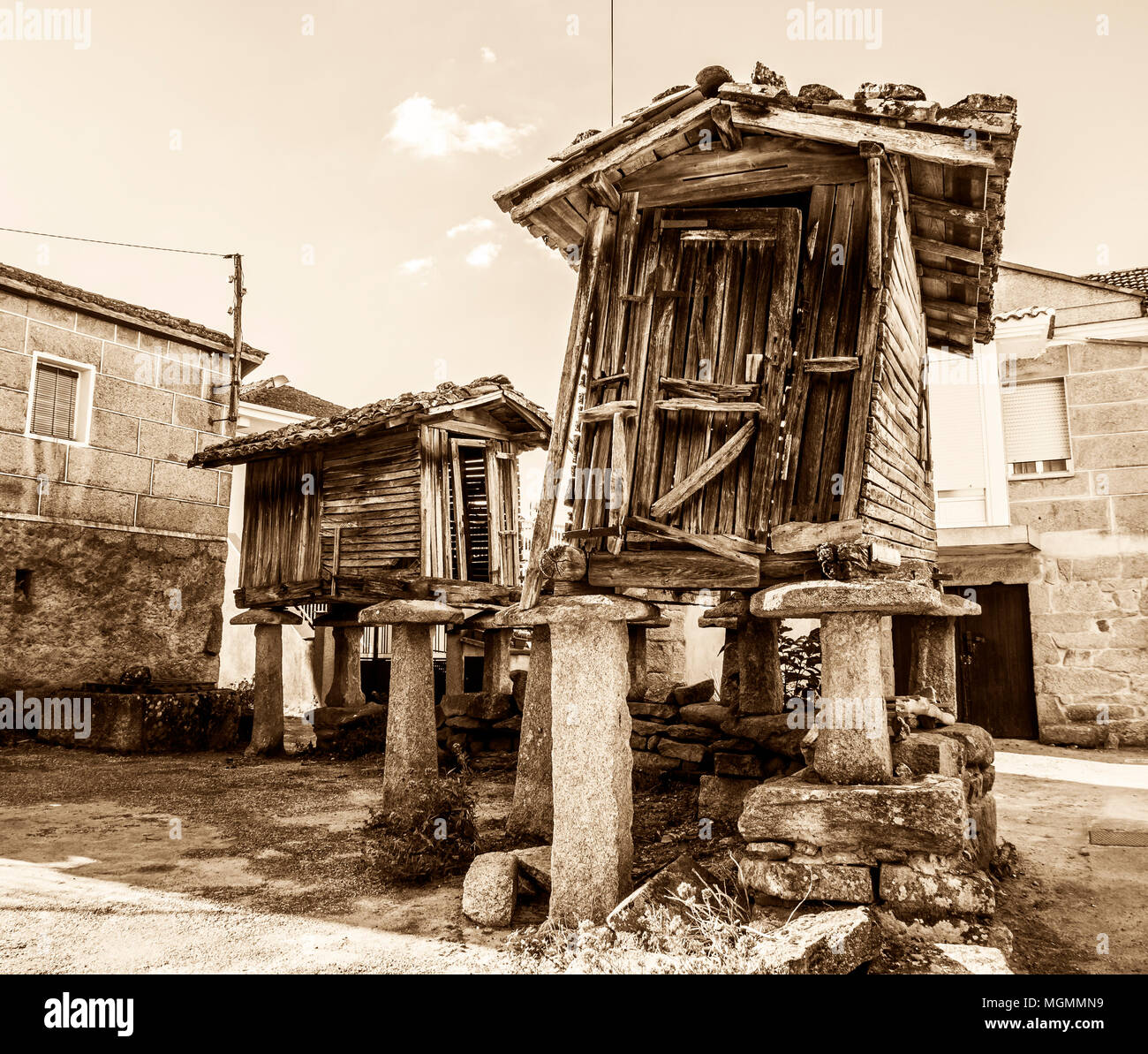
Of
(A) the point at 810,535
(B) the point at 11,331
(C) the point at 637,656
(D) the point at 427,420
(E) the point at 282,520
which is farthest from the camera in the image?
(B) the point at 11,331

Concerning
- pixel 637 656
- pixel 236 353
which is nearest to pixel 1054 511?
pixel 637 656

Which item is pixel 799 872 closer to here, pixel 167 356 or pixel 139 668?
pixel 139 668

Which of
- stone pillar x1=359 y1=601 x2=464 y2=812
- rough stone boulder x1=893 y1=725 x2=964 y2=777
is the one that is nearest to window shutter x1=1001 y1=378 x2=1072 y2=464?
rough stone boulder x1=893 y1=725 x2=964 y2=777

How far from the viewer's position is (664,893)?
4.65 meters

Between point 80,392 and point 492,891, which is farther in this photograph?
point 80,392

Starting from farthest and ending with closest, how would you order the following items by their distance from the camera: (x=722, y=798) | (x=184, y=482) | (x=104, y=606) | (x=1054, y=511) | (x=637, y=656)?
(x=184, y=482), (x=104, y=606), (x=1054, y=511), (x=637, y=656), (x=722, y=798)

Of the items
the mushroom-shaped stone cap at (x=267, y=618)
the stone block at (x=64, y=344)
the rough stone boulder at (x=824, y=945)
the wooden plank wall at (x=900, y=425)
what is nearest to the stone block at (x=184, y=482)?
the stone block at (x=64, y=344)

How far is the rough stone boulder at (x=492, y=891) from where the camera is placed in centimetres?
496

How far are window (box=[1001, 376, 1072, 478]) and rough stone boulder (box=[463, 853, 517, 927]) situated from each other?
9.82 meters

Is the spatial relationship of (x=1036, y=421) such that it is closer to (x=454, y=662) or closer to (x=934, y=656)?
(x=934, y=656)

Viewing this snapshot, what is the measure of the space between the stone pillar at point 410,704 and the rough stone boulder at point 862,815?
11.6 ft

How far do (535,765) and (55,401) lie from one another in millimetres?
10298
